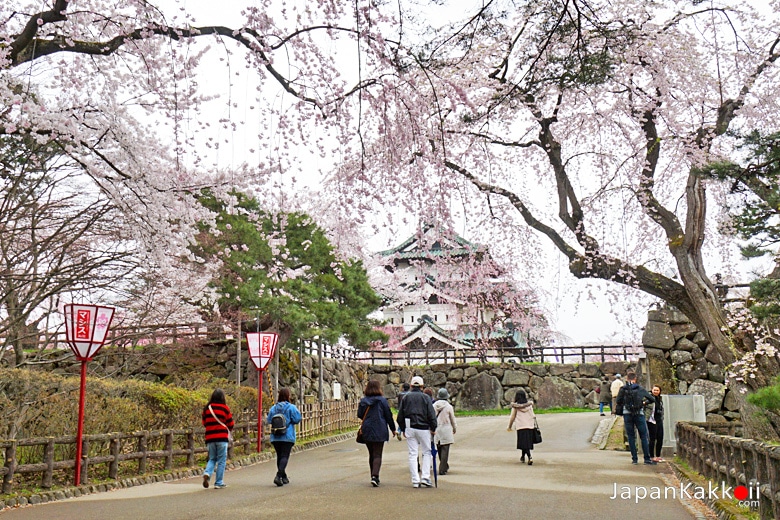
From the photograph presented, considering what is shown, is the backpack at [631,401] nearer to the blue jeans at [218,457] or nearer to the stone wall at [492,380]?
the blue jeans at [218,457]

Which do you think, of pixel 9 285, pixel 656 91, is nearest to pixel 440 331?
pixel 656 91

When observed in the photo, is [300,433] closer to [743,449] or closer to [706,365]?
[706,365]

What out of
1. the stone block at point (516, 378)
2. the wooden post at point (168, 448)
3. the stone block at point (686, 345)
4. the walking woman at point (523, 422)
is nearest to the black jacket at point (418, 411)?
the walking woman at point (523, 422)

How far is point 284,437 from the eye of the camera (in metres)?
9.46

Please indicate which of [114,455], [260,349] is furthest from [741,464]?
[260,349]

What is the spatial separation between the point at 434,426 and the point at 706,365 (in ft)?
33.7

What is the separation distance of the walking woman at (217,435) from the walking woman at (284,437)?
674mm

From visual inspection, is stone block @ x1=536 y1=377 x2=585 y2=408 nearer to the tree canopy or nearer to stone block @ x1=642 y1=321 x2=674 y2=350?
the tree canopy

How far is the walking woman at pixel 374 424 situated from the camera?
29.6 ft

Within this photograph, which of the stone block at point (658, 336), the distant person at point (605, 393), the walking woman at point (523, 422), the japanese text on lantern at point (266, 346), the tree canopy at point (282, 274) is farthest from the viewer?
the distant person at point (605, 393)

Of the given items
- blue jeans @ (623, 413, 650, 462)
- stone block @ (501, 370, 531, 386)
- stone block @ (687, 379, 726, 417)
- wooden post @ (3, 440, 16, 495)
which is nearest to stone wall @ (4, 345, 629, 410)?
stone block @ (501, 370, 531, 386)

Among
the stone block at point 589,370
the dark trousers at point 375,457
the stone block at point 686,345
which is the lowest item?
the dark trousers at point 375,457

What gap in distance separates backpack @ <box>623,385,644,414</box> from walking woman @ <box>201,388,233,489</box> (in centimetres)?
651

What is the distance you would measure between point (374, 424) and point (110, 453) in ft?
12.3
